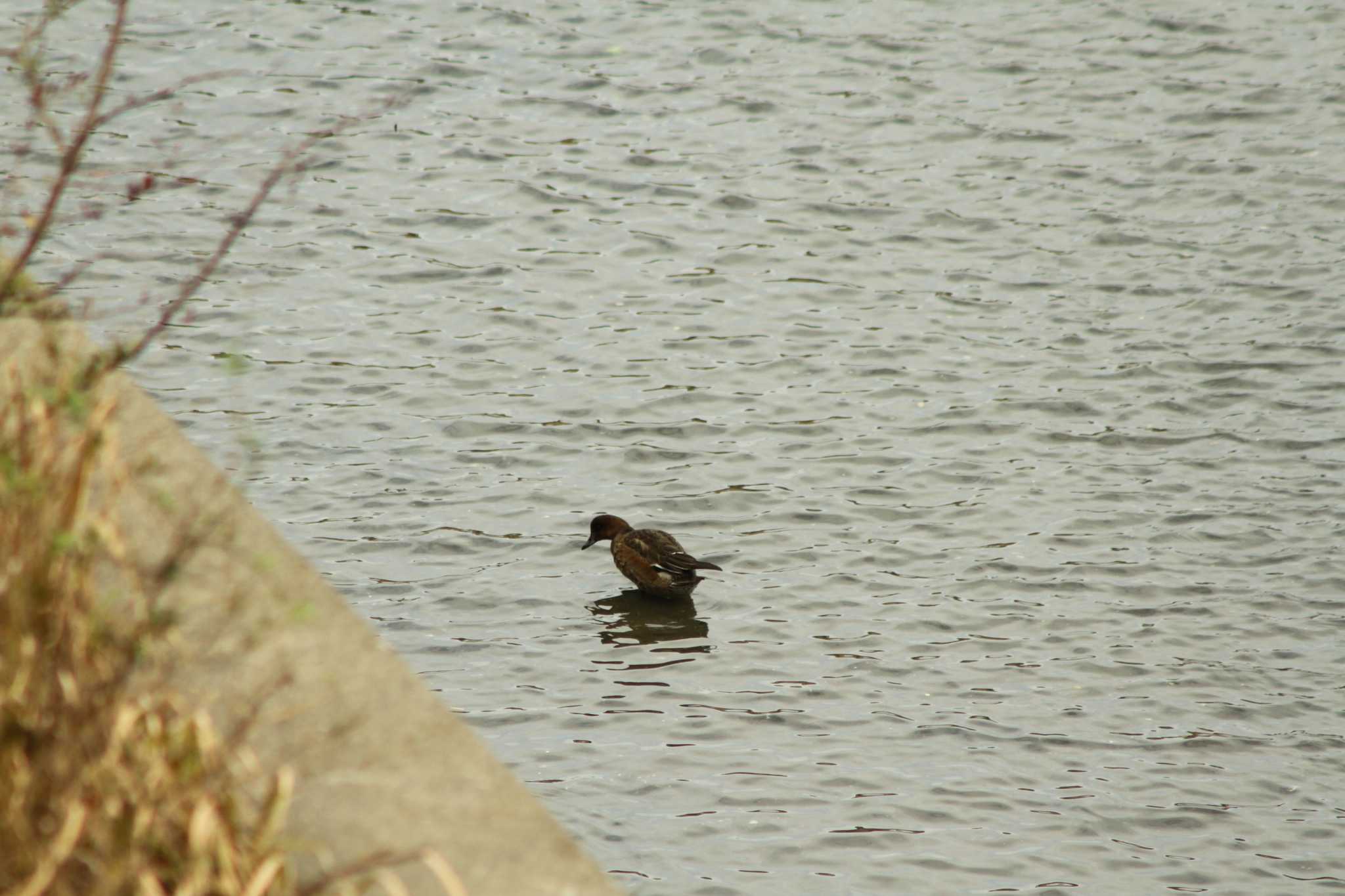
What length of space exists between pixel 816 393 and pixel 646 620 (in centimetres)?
286

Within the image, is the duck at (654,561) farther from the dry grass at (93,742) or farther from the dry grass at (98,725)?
the dry grass at (93,742)

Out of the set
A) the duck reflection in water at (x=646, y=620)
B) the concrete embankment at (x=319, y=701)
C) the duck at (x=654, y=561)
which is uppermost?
the concrete embankment at (x=319, y=701)

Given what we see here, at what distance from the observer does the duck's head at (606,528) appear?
402 inches

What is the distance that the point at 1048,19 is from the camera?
18.6 m

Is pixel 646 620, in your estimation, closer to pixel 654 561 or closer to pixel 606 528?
pixel 654 561

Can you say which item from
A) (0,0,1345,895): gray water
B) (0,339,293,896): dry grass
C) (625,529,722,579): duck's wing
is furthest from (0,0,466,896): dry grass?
(625,529,722,579): duck's wing

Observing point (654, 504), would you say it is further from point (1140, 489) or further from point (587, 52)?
point (587, 52)

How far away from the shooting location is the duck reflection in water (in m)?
9.84

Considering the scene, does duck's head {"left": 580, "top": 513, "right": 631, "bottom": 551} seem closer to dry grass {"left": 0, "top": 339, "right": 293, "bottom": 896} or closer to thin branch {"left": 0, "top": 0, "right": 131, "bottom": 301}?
thin branch {"left": 0, "top": 0, "right": 131, "bottom": 301}

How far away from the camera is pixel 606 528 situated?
10.3m

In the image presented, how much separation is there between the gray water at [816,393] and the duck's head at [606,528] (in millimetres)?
238

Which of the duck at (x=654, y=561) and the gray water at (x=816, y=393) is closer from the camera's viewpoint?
the gray water at (x=816, y=393)

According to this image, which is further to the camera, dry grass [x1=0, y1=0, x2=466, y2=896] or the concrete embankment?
the concrete embankment

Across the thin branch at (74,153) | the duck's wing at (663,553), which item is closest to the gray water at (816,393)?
the duck's wing at (663,553)
